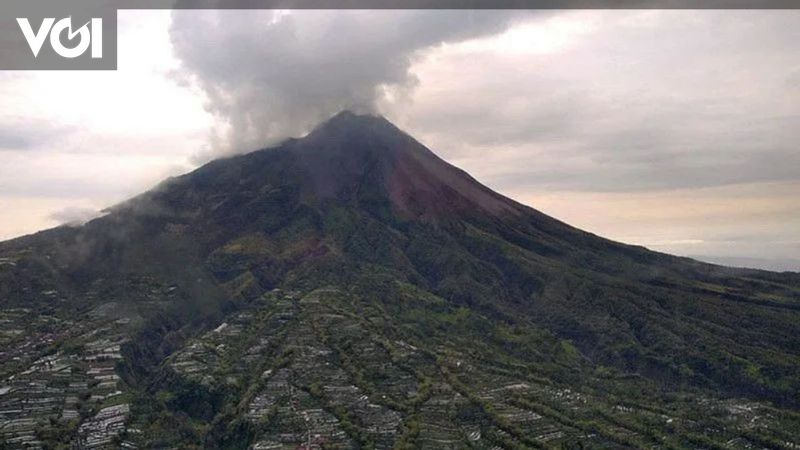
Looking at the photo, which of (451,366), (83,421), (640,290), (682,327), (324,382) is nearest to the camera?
(83,421)

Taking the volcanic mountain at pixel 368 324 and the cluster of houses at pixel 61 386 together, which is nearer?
the cluster of houses at pixel 61 386

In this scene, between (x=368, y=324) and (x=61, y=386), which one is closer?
(x=61, y=386)

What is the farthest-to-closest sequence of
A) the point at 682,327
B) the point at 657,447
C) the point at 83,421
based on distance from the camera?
1. the point at 682,327
2. the point at 83,421
3. the point at 657,447

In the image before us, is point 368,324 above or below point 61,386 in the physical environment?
above

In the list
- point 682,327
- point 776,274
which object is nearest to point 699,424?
point 682,327

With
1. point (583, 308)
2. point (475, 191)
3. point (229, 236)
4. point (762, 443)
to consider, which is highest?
point (475, 191)

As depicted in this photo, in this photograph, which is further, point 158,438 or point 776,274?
point 776,274

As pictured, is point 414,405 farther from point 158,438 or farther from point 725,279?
point 725,279

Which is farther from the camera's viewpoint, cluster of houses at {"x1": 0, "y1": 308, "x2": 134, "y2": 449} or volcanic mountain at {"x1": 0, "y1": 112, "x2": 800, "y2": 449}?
volcanic mountain at {"x1": 0, "y1": 112, "x2": 800, "y2": 449}
